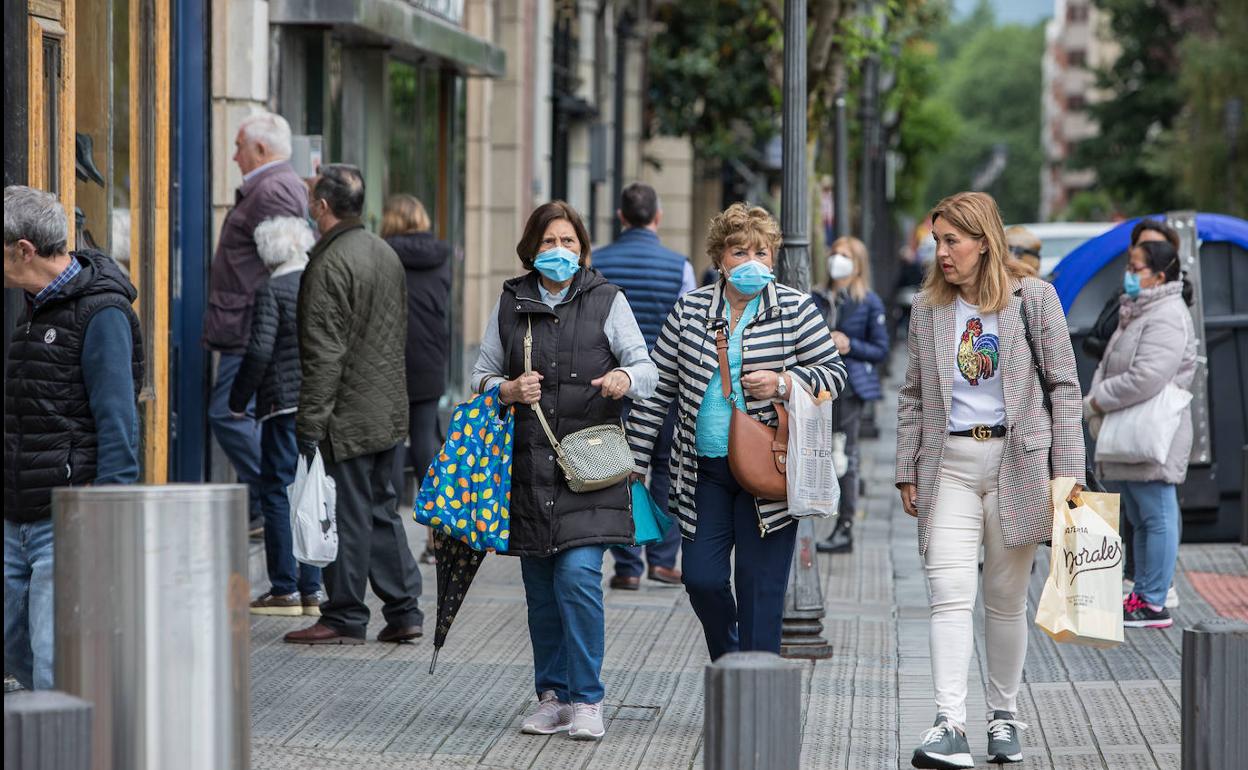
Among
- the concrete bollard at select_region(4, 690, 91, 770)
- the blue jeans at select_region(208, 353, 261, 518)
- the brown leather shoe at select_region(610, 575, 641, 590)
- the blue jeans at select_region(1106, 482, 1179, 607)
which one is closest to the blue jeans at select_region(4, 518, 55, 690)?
the concrete bollard at select_region(4, 690, 91, 770)

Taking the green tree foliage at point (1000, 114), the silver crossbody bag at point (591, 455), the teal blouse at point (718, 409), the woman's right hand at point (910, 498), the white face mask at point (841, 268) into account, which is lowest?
the woman's right hand at point (910, 498)

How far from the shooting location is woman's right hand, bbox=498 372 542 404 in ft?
20.5

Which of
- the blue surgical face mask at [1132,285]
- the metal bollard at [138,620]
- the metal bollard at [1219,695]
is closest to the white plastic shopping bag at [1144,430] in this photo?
the blue surgical face mask at [1132,285]

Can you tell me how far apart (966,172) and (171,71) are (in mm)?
125266

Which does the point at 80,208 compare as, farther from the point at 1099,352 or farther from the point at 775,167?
the point at 775,167

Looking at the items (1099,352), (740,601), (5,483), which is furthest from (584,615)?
(1099,352)

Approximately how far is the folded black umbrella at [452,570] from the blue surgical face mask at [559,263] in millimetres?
985

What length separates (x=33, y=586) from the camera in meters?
5.75

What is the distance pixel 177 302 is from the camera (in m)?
10.2

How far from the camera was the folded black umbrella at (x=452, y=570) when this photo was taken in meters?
6.67

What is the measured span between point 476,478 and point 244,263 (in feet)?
11.1

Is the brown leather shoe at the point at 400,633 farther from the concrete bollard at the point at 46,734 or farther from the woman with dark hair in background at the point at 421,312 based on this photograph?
the concrete bollard at the point at 46,734

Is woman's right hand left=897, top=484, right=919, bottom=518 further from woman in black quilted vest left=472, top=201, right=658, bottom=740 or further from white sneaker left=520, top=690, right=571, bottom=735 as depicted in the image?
white sneaker left=520, top=690, right=571, bottom=735

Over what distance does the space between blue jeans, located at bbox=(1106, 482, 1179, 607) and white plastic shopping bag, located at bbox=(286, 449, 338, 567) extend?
3.87 metres
